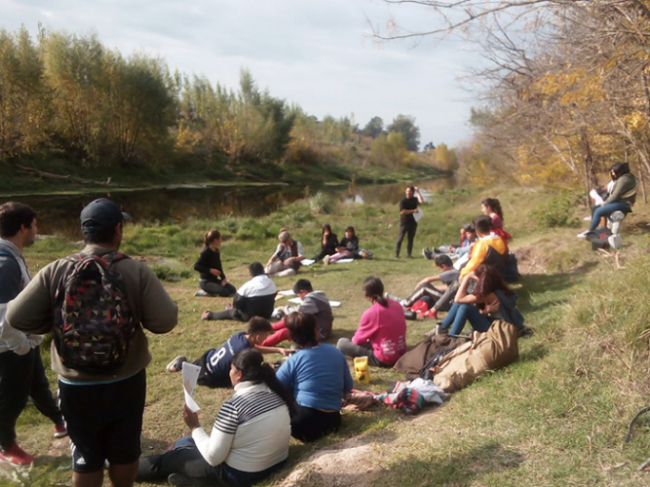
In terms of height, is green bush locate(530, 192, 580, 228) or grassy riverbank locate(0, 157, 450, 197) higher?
grassy riverbank locate(0, 157, 450, 197)

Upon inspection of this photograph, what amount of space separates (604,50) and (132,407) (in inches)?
256

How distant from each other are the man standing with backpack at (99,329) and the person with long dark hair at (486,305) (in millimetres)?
3814

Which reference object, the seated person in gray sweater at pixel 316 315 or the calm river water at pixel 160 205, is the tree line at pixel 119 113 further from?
the seated person in gray sweater at pixel 316 315

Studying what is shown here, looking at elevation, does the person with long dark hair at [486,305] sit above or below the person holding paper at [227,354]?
above

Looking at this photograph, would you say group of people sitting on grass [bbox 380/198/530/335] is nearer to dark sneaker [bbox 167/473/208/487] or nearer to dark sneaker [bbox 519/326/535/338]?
dark sneaker [bbox 519/326/535/338]

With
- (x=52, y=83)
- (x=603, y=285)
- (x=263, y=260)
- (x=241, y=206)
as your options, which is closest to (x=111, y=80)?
(x=52, y=83)

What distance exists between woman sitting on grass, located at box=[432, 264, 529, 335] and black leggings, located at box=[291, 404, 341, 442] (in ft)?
7.38

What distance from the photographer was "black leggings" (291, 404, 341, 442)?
377 centimetres

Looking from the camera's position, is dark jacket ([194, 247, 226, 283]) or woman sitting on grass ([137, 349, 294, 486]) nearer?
woman sitting on grass ([137, 349, 294, 486])

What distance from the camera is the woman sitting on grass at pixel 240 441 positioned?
318 centimetres

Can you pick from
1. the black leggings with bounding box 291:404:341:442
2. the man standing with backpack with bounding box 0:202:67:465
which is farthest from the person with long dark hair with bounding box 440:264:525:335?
the man standing with backpack with bounding box 0:202:67:465

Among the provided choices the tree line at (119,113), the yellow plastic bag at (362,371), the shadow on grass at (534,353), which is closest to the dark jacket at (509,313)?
the shadow on grass at (534,353)

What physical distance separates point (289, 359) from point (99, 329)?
1932mm

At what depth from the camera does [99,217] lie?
239 centimetres
